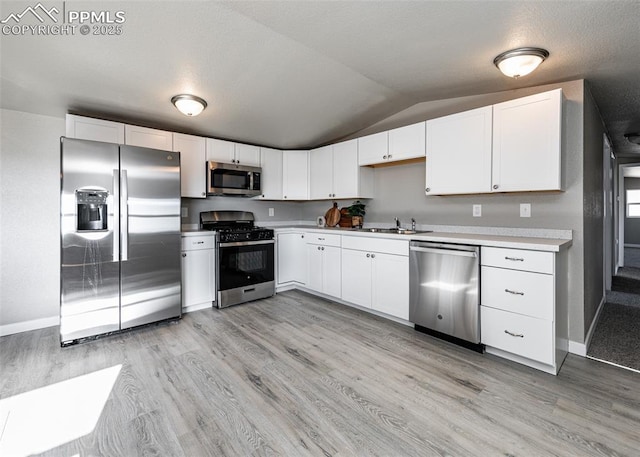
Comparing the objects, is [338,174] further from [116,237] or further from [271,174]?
[116,237]

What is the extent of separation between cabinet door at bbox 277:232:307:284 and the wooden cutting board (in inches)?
17.9

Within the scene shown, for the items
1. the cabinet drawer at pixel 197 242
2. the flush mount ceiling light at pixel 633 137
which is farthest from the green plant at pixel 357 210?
the flush mount ceiling light at pixel 633 137

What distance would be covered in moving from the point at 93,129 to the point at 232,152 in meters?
1.52

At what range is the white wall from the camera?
2.95 metres

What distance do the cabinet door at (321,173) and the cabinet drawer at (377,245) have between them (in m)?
0.91

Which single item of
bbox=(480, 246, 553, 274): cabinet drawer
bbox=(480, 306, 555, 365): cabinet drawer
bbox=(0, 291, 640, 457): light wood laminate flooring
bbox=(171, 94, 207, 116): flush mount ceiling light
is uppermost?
bbox=(171, 94, 207, 116): flush mount ceiling light

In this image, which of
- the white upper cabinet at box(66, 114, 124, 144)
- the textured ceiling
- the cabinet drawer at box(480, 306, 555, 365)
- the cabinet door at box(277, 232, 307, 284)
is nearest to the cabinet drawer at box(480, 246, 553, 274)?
the cabinet drawer at box(480, 306, 555, 365)

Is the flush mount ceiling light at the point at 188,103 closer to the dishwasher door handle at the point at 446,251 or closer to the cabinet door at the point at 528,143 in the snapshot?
the dishwasher door handle at the point at 446,251

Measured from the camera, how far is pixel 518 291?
228cm

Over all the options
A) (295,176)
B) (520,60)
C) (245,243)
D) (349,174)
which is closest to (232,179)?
(245,243)

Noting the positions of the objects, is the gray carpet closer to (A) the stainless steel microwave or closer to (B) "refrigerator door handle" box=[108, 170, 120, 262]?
(A) the stainless steel microwave

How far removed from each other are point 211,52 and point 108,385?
2.45 metres

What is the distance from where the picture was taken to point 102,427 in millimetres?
1661

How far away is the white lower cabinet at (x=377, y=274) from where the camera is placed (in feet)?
10.0
